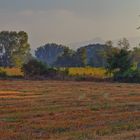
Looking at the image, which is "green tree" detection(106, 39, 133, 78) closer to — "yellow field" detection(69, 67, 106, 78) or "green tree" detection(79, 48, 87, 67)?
"yellow field" detection(69, 67, 106, 78)

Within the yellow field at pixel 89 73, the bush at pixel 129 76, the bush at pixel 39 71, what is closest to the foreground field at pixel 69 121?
the bush at pixel 129 76

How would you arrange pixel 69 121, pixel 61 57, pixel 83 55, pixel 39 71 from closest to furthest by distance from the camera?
pixel 69 121, pixel 39 71, pixel 83 55, pixel 61 57

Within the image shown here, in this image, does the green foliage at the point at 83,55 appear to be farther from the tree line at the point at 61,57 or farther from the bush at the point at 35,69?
the bush at the point at 35,69

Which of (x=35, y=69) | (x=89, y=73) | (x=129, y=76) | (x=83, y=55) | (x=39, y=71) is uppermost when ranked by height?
(x=83, y=55)

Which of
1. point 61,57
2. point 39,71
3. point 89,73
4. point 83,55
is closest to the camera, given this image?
point 39,71

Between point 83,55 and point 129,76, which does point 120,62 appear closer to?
point 129,76

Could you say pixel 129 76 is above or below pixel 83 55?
below

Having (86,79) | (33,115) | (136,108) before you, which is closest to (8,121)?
(33,115)

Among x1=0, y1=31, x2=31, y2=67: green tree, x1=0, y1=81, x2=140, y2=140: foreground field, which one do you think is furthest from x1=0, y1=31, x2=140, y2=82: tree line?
x1=0, y1=81, x2=140, y2=140: foreground field

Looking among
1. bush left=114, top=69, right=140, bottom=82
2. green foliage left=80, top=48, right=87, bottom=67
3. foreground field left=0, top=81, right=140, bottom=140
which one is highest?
green foliage left=80, top=48, right=87, bottom=67

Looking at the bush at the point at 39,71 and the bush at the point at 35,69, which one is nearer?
the bush at the point at 39,71

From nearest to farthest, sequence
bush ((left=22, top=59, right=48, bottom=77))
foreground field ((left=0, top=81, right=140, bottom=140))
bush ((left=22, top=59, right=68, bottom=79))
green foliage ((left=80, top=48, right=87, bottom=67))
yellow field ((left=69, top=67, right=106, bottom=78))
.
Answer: foreground field ((left=0, top=81, right=140, bottom=140)) → bush ((left=22, top=59, right=68, bottom=79)) → bush ((left=22, top=59, right=48, bottom=77)) → yellow field ((left=69, top=67, right=106, bottom=78)) → green foliage ((left=80, top=48, right=87, bottom=67))

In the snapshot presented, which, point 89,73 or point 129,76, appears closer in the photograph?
point 129,76

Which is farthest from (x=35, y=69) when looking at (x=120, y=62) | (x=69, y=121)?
(x=69, y=121)
